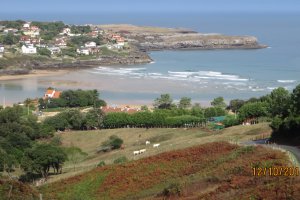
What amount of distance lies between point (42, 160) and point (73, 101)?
75.6 ft

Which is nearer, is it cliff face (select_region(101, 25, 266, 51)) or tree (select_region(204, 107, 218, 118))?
tree (select_region(204, 107, 218, 118))

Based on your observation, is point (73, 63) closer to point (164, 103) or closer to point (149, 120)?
point (164, 103)

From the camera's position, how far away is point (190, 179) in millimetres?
14508

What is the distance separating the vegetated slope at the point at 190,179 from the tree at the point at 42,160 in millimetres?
3581

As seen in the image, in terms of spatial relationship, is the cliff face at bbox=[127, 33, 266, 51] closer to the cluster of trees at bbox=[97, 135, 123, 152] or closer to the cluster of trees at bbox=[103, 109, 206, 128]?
the cluster of trees at bbox=[103, 109, 206, 128]

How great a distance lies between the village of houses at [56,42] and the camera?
7724 cm

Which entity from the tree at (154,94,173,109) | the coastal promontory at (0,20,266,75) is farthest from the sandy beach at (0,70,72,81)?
the tree at (154,94,173,109)

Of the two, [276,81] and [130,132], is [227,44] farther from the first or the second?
[130,132]

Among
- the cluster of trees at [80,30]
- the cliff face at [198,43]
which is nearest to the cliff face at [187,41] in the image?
the cliff face at [198,43]

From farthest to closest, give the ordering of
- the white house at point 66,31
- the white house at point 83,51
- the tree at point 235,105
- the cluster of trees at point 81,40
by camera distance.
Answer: the white house at point 66,31 < the cluster of trees at point 81,40 < the white house at point 83,51 < the tree at point 235,105

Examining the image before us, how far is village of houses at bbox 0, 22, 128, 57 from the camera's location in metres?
77.2

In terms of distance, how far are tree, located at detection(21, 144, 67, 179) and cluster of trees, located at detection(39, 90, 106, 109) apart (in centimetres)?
2170

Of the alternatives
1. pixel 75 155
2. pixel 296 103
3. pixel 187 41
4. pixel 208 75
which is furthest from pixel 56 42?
pixel 296 103
